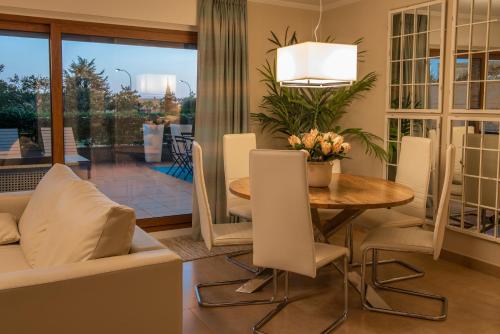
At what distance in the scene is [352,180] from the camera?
12.6 ft

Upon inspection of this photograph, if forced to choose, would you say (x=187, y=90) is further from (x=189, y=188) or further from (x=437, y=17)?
(x=437, y=17)

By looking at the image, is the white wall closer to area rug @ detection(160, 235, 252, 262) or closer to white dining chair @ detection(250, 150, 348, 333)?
area rug @ detection(160, 235, 252, 262)

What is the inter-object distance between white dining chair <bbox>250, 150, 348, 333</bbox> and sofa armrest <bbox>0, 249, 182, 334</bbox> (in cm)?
83

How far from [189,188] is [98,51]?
5.26 feet

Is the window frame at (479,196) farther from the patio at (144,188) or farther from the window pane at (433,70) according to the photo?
the patio at (144,188)

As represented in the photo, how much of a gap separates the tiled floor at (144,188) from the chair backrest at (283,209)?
232 centimetres

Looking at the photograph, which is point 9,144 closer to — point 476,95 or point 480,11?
point 476,95

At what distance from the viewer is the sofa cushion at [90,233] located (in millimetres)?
2053

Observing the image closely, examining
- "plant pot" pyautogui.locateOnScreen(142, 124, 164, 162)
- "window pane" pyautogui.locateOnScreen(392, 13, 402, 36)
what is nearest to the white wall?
"plant pot" pyautogui.locateOnScreen(142, 124, 164, 162)

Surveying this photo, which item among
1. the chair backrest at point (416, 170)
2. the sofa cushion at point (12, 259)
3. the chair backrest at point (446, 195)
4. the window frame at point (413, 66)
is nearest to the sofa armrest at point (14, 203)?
the sofa cushion at point (12, 259)

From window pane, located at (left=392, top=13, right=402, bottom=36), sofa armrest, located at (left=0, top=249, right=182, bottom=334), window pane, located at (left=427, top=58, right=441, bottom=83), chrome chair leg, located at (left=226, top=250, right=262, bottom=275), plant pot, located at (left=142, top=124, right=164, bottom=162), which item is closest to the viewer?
sofa armrest, located at (left=0, top=249, right=182, bottom=334)

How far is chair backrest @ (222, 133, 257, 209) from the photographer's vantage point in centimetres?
427

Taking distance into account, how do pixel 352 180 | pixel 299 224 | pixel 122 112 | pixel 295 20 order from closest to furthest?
pixel 299 224 < pixel 352 180 < pixel 122 112 < pixel 295 20

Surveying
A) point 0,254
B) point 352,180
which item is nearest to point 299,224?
point 352,180
